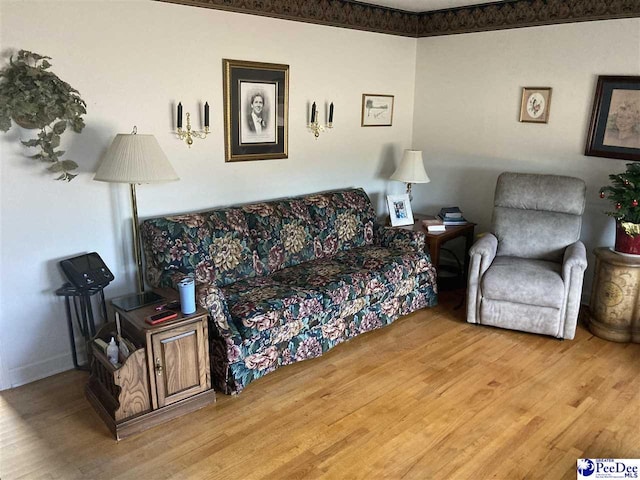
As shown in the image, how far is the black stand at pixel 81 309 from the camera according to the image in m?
2.94

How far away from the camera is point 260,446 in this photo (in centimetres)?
247

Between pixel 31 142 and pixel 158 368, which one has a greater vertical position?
pixel 31 142

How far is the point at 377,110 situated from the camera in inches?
187

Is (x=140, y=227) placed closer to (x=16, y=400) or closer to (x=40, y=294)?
(x=40, y=294)

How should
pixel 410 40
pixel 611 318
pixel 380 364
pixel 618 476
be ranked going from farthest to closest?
pixel 410 40, pixel 611 318, pixel 380 364, pixel 618 476

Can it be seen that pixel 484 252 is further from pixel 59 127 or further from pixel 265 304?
pixel 59 127

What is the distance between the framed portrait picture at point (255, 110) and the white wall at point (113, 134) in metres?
Result: 0.06

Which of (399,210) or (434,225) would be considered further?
(399,210)

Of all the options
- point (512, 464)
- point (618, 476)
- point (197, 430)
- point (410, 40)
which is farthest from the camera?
point (410, 40)

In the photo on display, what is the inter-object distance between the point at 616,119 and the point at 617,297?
135cm

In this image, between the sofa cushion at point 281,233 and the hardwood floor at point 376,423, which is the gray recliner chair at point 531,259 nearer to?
the hardwood floor at point 376,423

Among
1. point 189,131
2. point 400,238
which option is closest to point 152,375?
point 189,131

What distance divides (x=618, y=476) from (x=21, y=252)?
3.10 meters

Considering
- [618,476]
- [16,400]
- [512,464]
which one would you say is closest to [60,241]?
[16,400]
